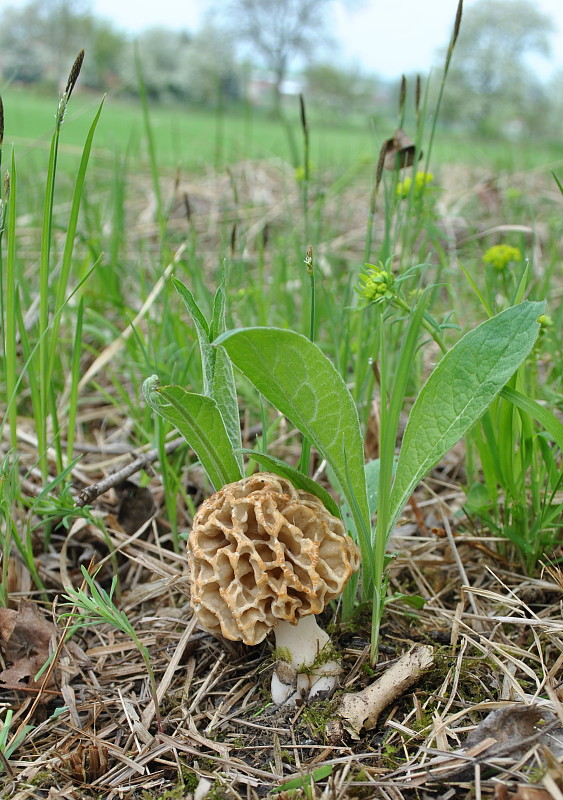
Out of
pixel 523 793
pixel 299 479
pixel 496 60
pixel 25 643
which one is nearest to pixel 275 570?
pixel 299 479

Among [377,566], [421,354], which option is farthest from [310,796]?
[421,354]

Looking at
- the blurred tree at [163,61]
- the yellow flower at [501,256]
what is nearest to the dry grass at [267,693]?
the yellow flower at [501,256]

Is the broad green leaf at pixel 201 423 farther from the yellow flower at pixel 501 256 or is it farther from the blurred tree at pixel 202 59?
the blurred tree at pixel 202 59

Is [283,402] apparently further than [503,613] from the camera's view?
No

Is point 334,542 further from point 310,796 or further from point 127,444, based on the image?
point 127,444

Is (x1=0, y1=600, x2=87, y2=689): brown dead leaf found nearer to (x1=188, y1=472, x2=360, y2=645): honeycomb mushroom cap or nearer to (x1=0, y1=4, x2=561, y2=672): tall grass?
(x1=0, y1=4, x2=561, y2=672): tall grass

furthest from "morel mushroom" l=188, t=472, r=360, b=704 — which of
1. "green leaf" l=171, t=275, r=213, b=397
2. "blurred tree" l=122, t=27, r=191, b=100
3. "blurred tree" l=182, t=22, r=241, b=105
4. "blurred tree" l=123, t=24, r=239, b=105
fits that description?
"blurred tree" l=122, t=27, r=191, b=100
